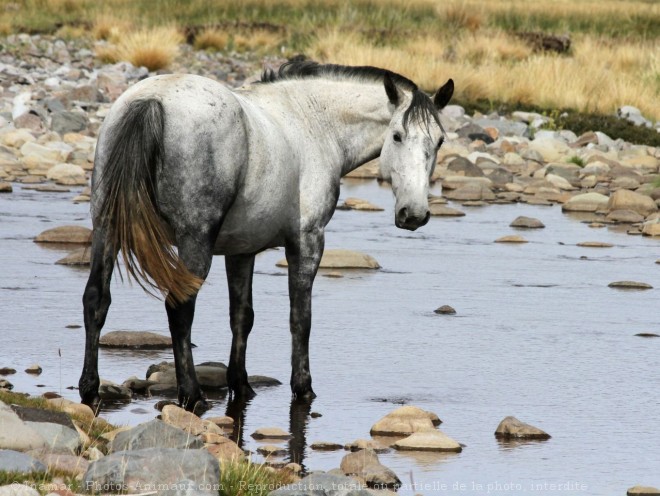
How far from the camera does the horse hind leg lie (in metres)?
7.12

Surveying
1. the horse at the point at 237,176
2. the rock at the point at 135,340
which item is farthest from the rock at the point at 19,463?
the rock at the point at 135,340

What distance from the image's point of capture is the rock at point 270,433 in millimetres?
7043

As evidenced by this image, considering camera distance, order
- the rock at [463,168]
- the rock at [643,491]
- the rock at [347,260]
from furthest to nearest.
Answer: the rock at [463,168], the rock at [347,260], the rock at [643,491]

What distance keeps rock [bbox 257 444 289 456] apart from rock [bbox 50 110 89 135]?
16394mm

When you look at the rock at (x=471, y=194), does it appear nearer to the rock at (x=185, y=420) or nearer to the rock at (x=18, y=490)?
the rock at (x=185, y=420)

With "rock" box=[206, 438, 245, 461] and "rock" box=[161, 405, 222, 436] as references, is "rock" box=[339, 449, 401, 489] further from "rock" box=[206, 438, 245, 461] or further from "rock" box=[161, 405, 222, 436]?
"rock" box=[161, 405, 222, 436]

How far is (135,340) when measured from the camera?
926 cm

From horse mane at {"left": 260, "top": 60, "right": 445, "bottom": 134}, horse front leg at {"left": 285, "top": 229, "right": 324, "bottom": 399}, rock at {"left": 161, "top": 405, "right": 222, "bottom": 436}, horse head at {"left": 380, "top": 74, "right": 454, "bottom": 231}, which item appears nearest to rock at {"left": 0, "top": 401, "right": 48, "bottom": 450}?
rock at {"left": 161, "top": 405, "right": 222, "bottom": 436}

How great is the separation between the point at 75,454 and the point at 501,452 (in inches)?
86.8

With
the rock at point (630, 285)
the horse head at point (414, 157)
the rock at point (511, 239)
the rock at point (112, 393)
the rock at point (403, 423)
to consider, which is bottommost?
the rock at point (511, 239)

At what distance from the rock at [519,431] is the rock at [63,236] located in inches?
288

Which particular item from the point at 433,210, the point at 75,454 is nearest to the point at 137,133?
the point at 75,454

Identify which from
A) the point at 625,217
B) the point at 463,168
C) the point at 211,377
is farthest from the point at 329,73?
the point at 463,168

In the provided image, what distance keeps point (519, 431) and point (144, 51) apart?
2604 centimetres
